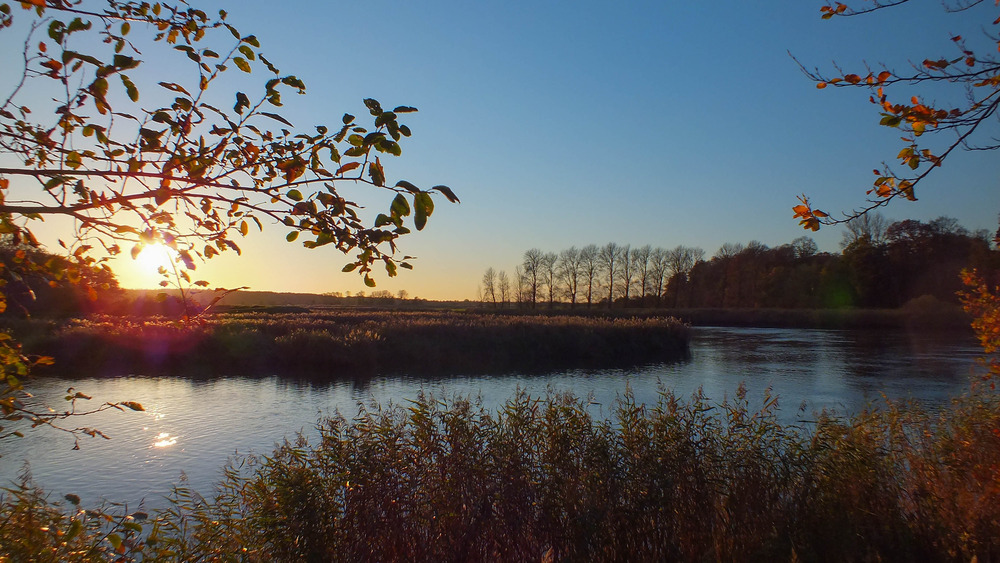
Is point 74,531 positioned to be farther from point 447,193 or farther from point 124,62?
point 447,193

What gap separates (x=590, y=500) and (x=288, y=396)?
10.1 m

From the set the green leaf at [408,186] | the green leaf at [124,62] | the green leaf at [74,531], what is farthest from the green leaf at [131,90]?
the green leaf at [74,531]

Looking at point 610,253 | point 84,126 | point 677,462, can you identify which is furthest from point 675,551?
point 610,253

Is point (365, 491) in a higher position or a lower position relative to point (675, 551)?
higher

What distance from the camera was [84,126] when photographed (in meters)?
1.84

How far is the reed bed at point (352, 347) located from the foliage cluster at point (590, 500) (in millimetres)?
10947

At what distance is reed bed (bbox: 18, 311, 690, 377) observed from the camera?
1667 cm

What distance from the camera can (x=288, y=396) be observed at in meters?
13.0

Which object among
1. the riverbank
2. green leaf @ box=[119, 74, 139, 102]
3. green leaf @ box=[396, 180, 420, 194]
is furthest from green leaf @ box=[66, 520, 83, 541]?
the riverbank

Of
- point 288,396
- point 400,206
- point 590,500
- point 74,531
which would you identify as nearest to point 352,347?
point 288,396

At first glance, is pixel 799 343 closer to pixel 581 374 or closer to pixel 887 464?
pixel 581 374

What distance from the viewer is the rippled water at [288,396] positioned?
24.9 feet

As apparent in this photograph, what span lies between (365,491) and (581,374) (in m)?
13.2

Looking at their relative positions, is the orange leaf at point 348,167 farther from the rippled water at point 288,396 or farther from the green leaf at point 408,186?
the rippled water at point 288,396
